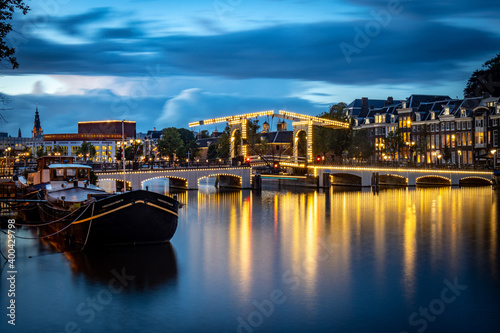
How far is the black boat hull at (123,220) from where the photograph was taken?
2467 centimetres

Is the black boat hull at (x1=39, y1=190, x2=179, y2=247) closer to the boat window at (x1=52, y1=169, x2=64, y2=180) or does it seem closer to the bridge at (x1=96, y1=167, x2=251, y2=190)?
the boat window at (x1=52, y1=169, x2=64, y2=180)

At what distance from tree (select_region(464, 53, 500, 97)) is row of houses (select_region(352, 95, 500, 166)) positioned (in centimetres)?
304

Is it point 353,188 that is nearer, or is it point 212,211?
point 212,211

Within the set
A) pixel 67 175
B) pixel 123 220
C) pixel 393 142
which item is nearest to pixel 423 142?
pixel 393 142

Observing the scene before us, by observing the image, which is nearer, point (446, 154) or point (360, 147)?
point (446, 154)

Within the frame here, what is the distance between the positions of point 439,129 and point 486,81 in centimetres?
1110

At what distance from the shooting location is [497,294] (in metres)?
19.8

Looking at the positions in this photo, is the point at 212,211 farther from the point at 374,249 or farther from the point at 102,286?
the point at 102,286

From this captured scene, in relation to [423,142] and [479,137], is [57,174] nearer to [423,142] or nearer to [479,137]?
[479,137]

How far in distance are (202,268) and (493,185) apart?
172 ft

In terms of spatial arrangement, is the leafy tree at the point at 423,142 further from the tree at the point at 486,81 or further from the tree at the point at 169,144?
the tree at the point at 169,144

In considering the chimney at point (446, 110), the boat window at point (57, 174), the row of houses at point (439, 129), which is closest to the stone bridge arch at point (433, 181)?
the row of houses at point (439, 129)

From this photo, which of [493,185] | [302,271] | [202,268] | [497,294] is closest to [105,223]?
[202,268]

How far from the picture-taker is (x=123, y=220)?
82.9 ft
